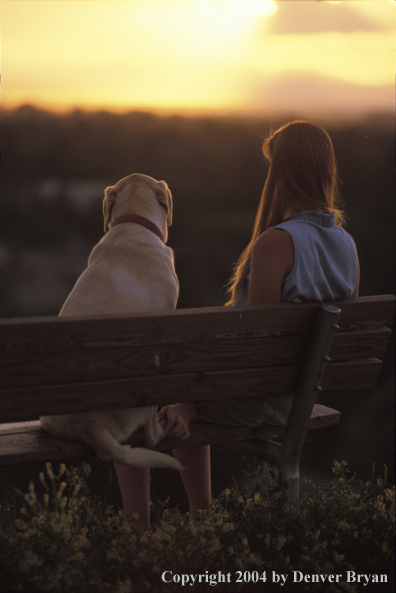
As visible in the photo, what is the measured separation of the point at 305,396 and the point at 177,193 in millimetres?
2043

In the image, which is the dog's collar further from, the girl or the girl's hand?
the girl's hand

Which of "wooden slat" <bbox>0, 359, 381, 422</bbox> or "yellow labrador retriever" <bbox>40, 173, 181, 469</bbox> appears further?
"yellow labrador retriever" <bbox>40, 173, 181, 469</bbox>

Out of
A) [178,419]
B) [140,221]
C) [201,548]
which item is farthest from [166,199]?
[201,548]

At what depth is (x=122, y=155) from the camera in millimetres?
3619

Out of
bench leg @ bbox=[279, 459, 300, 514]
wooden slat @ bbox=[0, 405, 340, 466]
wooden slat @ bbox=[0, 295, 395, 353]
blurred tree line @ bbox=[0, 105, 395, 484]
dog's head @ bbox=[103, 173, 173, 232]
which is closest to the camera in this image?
wooden slat @ bbox=[0, 295, 395, 353]

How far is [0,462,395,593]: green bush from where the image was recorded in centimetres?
183

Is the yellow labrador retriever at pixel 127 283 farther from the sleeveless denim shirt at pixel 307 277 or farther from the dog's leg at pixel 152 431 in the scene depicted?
the sleeveless denim shirt at pixel 307 277

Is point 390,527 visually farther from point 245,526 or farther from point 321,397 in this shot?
point 321,397

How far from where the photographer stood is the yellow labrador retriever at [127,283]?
1.91 m

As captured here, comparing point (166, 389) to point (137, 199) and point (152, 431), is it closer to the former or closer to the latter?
point (152, 431)

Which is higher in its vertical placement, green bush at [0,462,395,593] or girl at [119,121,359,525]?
girl at [119,121,359,525]

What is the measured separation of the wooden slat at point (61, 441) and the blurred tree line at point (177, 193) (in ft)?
5.28

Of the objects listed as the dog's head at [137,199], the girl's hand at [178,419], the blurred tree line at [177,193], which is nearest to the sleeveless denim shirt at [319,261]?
the girl's hand at [178,419]

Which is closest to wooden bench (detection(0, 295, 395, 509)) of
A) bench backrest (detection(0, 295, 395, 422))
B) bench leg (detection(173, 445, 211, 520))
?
bench backrest (detection(0, 295, 395, 422))
